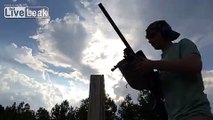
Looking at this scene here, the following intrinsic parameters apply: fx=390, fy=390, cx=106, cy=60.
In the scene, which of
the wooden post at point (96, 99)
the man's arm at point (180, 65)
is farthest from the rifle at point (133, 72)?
the wooden post at point (96, 99)

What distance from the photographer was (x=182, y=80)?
303cm

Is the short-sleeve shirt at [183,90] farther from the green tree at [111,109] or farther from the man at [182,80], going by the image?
the green tree at [111,109]

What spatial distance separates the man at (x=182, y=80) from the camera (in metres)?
2.89

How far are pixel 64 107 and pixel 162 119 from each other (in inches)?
3334

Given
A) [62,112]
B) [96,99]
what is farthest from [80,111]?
[96,99]

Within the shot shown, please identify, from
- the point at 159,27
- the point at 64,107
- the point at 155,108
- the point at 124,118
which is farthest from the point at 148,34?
the point at 64,107

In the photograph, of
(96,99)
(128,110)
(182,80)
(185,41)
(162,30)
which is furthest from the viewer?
(128,110)

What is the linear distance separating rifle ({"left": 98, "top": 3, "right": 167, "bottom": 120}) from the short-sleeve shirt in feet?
0.34

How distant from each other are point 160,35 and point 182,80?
17.9 inches

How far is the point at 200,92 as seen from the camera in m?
2.98

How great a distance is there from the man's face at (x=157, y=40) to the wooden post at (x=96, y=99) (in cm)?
101

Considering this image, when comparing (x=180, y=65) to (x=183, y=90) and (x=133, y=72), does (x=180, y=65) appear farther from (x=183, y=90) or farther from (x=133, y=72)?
(x=133, y=72)

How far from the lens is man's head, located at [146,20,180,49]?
3.26m

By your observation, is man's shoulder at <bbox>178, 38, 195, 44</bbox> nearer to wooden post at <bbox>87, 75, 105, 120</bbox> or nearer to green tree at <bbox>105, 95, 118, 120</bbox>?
wooden post at <bbox>87, 75, 105, 120</bbox>
